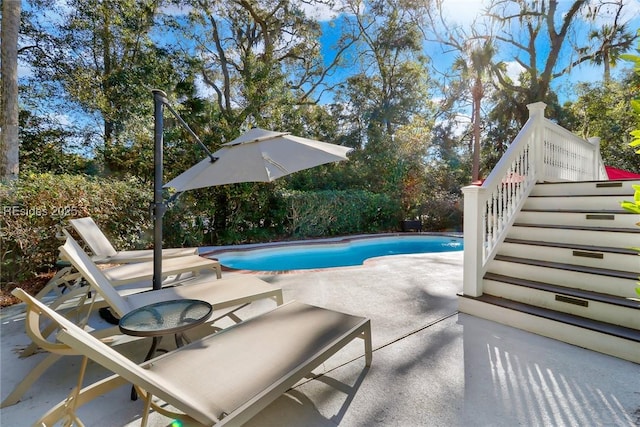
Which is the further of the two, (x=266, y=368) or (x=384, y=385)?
(x=384, y=385)

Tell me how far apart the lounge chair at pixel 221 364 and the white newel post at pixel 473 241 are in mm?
1912

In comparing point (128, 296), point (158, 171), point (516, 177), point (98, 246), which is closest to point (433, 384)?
point (128, 296)

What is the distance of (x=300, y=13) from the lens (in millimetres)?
14367

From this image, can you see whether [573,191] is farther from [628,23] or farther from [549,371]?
[628,23]

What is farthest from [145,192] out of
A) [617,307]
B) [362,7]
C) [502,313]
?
[362,7]

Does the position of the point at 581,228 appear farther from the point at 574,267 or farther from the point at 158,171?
the point at 158,171

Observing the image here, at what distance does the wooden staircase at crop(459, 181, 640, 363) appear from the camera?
9.62 ft

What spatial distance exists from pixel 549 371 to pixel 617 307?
1.16 m

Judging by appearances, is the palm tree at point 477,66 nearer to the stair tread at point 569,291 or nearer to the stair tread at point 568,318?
the stair tread at point 569,291

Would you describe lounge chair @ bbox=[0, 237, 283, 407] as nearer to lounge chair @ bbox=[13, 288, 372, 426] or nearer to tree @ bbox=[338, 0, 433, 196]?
lounge chair @ bbox=[13, 288, 372, 426]

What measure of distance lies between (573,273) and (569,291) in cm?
27

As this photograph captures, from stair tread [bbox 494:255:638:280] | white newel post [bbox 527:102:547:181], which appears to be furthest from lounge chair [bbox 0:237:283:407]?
white newel post [bbox 527:102:547:181]

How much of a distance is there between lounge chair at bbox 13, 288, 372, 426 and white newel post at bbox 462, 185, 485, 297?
6.27 ft

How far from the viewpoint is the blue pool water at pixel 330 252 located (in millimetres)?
8219
